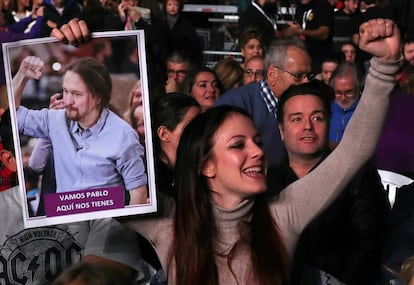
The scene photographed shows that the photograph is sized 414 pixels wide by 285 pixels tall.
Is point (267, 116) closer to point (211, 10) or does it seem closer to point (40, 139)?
point (40, 139)

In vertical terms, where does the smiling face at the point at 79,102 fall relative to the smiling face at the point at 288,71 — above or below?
above

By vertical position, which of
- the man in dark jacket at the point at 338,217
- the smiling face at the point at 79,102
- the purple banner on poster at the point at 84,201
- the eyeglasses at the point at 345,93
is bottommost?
the man in dark jacket at the point at 338,217

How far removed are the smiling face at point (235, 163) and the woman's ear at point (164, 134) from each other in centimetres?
81

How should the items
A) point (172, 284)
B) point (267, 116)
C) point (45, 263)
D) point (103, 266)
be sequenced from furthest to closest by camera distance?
point (267, 116) < point (45, 263) < point (172, 284) < point (103, 266)

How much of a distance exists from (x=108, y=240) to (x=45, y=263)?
24 centimetres

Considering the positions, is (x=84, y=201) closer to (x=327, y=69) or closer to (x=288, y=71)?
(x=288, y=71)

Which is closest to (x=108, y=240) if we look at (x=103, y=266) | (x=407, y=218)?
(x=103, y=266)

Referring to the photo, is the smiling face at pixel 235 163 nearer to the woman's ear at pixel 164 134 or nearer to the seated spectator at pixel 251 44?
the woman's ear at pixel 164 134

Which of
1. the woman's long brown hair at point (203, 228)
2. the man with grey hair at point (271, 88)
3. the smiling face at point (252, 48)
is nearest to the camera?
the woman's long brown hair at point (203, 228)

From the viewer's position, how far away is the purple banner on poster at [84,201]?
2.65m

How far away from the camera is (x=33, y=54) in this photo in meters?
2.64

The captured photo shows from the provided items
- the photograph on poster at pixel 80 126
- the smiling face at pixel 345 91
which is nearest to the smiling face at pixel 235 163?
the photograph on poster at pixel 80 126

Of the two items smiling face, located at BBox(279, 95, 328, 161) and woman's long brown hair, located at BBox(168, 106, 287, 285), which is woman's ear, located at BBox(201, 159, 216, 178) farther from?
Result: smiling face, located at BBox(279, 95, 328, 161)

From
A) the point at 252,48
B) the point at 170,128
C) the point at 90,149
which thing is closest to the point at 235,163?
the point at 90,149
